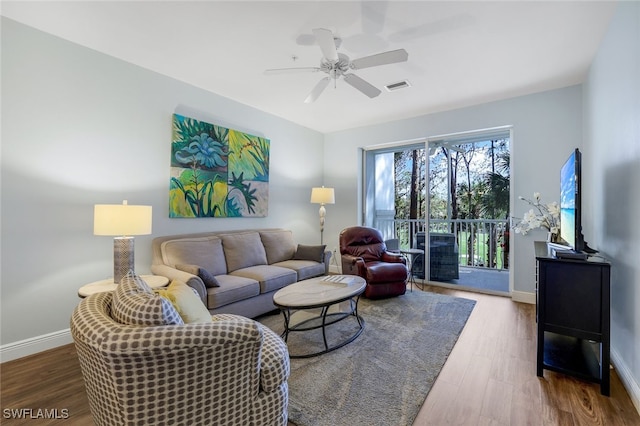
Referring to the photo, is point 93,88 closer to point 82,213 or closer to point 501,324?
point 82,213

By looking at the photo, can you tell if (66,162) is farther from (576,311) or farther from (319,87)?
(576,311)

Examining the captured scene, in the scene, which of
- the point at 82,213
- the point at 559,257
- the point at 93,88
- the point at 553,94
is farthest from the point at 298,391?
the point at 553,94

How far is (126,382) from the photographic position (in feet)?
3.40

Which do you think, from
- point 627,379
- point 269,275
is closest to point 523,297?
point 627,379

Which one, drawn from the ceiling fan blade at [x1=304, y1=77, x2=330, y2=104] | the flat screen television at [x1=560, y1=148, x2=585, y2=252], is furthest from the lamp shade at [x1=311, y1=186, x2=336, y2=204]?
the flat screen television at [x1=560, y1=148, x2=585, y2=252]

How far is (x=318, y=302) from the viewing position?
2.34 meters

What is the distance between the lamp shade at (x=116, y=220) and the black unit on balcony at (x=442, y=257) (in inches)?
154

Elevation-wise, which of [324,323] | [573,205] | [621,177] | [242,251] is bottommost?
[324,323]

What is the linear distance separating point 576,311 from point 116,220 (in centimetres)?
350

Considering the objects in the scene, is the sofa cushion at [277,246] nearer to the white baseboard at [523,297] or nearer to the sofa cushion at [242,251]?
the sofa cushion at [242,251]

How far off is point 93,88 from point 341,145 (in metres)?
3.79

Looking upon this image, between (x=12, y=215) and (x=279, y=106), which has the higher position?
(x=279, y=106)

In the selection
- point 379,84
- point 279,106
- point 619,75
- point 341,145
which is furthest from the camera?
point 341,145

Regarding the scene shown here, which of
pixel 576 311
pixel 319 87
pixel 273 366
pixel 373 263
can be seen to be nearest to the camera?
pixel 273 366
